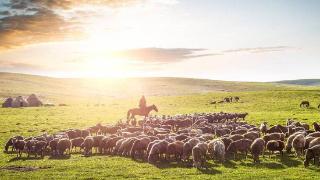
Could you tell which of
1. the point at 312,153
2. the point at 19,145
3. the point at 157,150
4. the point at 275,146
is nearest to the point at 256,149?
the point at 275,146

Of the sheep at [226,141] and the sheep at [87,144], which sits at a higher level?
the sheep at [226,141]

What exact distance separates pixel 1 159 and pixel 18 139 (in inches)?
174

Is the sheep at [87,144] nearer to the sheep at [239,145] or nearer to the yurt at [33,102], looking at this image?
the sheep at [239,145]

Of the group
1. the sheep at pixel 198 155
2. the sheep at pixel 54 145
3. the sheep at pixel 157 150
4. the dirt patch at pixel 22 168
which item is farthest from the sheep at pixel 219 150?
the sheep at pixel 54 145

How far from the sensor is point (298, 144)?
25219 mm

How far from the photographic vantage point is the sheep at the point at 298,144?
25.1 m

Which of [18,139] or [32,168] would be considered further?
[18,139]

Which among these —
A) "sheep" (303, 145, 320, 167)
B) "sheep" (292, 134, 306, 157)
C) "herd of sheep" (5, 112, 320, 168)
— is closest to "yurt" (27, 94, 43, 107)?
"herd of sheep" (5, 112, 320, 168)

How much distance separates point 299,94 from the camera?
83625mm

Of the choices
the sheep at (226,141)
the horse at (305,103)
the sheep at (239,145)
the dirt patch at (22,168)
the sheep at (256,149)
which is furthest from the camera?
the horse at (305,103)

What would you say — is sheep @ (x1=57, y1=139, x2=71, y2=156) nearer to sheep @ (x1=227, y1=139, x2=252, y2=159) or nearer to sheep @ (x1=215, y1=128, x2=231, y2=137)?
sheep @ (x1=227, y1=139, x2=252, y2=159)

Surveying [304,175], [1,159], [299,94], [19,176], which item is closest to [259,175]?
[304,175]

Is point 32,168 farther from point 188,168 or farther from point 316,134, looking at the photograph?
point 316,134

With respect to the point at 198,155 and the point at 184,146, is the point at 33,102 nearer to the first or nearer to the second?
the point at 184,146
